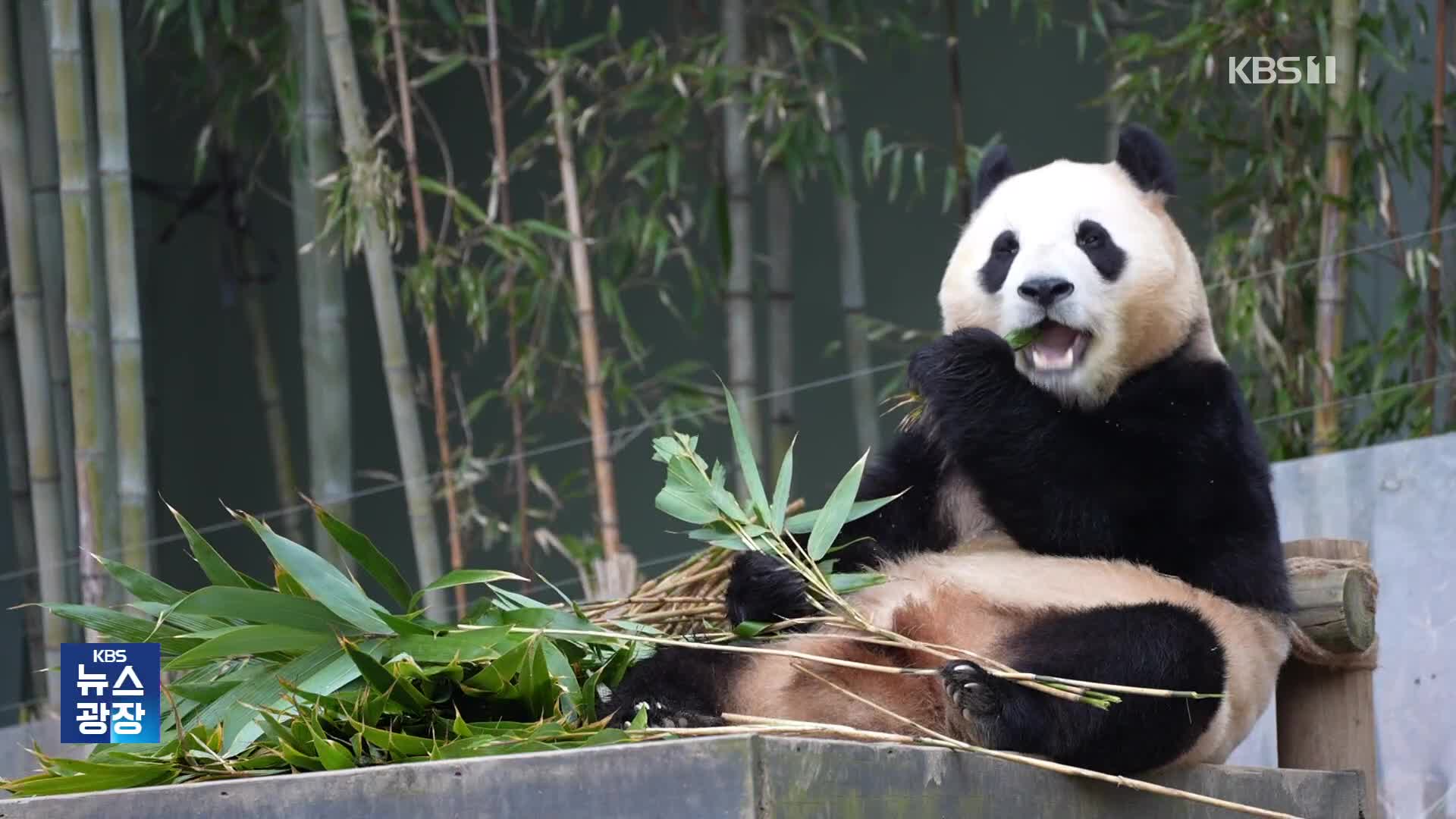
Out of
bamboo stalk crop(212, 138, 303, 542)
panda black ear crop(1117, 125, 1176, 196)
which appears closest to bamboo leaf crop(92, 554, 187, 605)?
panda black ear crop(1117, 125, 1176, 196)

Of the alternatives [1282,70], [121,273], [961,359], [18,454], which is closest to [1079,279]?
[961,359]

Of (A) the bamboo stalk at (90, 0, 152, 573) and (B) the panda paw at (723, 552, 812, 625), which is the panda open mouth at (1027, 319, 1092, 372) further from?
(A) the bamboo stalk at (90, 0, 152, 573)

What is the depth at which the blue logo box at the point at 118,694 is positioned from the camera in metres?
1.75

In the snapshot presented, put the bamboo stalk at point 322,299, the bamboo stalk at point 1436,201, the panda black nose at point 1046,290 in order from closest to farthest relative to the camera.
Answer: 1. the panda black nose at point 1046,290
2. the bamboo stalk at point 1436,201
3. the bamboo stalk at point 322,299

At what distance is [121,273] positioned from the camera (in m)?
3.80

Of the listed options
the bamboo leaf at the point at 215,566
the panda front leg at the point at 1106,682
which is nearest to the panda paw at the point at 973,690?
the panda front leg at the point at 1106,682

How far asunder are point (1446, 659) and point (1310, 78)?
1.35 metres

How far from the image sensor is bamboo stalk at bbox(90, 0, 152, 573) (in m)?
3.80

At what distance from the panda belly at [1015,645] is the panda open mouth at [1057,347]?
0.24 meters

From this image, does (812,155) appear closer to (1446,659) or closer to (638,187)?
(638,187)

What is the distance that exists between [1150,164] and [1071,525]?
1.88ft

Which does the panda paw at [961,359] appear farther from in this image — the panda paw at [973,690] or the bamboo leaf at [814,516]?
the panda paw at [973,690]

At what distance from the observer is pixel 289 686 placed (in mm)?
1718

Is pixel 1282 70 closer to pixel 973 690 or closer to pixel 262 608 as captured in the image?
pixel 973 690
